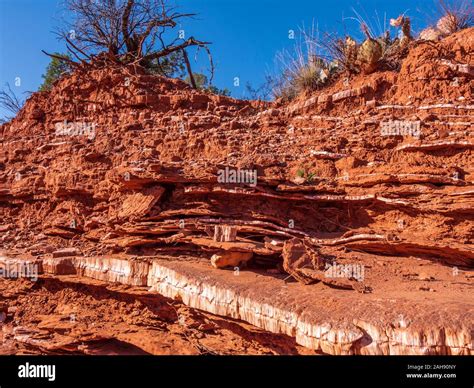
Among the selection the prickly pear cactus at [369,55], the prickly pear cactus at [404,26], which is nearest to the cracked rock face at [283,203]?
the prickly pear cactus at [369,55]

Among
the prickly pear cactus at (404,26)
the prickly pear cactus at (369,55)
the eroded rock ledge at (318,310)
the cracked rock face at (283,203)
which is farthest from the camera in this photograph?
the prickly pear cactus at (404,26)

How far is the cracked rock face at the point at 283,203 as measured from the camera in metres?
3.04

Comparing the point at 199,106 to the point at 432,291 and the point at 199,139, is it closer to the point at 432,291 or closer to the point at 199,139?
the point at 199,139

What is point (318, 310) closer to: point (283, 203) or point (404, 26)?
point (283, 203)

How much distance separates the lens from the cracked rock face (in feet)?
9.97

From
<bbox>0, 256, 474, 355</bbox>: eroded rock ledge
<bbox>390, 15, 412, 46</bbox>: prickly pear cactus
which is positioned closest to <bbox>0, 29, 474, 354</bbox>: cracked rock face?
<bbox>0, 256, 474, 355</bbox>: eroded rock ledge

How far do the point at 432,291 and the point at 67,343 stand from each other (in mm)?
3632

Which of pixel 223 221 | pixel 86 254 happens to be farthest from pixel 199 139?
pixel 86 254

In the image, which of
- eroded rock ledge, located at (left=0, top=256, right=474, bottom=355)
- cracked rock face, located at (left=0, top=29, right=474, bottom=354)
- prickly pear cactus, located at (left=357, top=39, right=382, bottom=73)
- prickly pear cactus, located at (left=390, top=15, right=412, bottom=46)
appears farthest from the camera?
prickly pear cactus, located at (left=390, top=15, right=412, bottom=46)

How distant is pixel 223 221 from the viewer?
14.5 feet

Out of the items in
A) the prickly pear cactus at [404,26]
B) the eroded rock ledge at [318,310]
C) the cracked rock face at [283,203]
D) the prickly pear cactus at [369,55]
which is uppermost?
the prickly pear cactus at [404,26]

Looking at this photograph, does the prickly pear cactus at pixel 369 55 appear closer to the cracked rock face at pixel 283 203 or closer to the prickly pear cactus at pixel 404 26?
the cracked rock face at pixel 283 203

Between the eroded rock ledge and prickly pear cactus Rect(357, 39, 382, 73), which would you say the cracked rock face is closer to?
the eroded rock ledge

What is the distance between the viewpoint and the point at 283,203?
4801 mm
